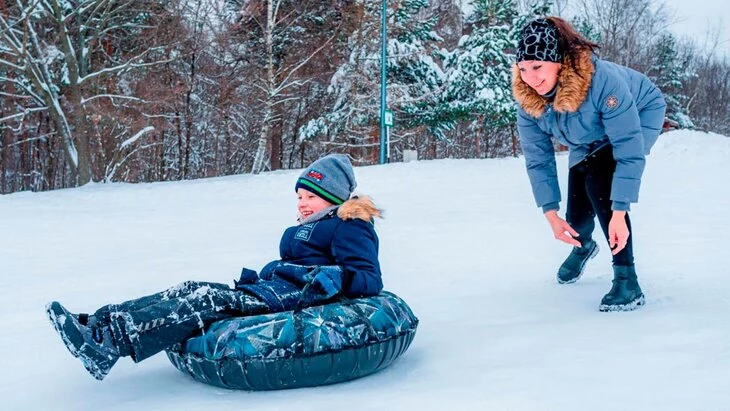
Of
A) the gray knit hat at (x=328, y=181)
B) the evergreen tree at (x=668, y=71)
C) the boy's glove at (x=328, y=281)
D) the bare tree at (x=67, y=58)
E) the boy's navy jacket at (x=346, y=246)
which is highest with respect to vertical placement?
the evergreen tree at (x=668, y=71)

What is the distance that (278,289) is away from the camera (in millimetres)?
2555

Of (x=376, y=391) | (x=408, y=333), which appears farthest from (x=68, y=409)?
(x=408, y=333)

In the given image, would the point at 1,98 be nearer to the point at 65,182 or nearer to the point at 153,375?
the point at 65,182

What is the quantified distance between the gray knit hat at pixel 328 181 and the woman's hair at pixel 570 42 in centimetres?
110

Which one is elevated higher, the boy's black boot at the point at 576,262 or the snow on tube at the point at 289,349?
the boy's black boot at the point at 576,262

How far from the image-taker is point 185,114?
2206cm

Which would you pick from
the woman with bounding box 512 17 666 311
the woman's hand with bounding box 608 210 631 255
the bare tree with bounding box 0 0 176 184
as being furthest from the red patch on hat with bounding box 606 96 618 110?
the bare tree with bounding box 0 0 176 184

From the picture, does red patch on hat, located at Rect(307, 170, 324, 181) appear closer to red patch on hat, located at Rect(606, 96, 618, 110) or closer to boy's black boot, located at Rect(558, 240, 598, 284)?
red patch on hat, located at Rect(606, 96, 618, 110)

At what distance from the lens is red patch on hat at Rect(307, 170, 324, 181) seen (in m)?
2.85

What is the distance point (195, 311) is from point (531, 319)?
154 cm

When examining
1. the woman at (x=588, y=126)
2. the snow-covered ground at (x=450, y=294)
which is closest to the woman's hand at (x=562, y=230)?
the woman at (x=588, y=126)

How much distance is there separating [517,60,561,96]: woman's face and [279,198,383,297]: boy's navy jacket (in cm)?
93

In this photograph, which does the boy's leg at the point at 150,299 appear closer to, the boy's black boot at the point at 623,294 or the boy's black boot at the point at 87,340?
the boy's black boot at the point at 87,340

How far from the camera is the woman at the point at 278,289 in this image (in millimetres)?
2172
